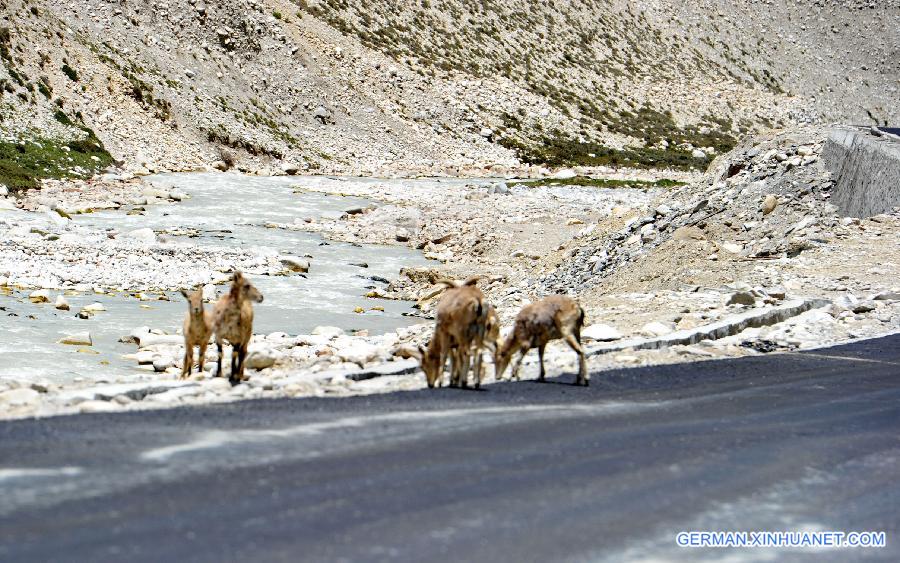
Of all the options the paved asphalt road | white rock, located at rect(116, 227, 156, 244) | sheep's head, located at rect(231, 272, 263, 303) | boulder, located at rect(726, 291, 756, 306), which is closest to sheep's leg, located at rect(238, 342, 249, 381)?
sheep's head, located at rect(231, 272, 263, 303)

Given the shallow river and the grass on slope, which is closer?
the shallow river

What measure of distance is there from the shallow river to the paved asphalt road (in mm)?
7078

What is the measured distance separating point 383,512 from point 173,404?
391cm

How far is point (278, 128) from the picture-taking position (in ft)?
191

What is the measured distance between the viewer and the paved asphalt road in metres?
5.95

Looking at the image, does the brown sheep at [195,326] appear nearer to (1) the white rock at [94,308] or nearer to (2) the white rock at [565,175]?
(1) the white rock at [94,308]

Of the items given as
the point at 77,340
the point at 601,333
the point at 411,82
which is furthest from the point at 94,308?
the point at 411,82

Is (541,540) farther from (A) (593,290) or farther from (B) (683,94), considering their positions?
(B) (683,94)

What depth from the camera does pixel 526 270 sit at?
2816 cm

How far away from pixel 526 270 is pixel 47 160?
22.1 m

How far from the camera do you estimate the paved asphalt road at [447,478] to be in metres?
5.95

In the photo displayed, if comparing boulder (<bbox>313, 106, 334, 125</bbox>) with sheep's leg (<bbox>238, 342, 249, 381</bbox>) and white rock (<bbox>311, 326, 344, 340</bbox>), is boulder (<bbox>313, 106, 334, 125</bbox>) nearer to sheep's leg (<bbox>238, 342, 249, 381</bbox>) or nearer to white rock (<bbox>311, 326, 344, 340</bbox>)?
white rock (<bbox>311, 326, 344, 340</bbox>)

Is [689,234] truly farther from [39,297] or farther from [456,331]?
[456,331]

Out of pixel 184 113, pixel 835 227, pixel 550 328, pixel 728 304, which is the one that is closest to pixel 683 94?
pixel 184 113
